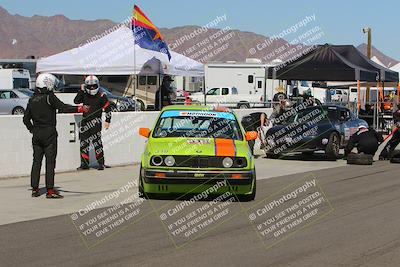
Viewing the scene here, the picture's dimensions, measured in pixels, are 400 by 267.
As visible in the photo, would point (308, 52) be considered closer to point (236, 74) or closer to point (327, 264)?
point (327, 264)

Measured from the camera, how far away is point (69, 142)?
44.5 ft

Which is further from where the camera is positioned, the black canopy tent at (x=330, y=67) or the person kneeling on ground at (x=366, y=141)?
the black canopy tent at (x=330, y=67)

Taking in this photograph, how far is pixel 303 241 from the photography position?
23.9ft

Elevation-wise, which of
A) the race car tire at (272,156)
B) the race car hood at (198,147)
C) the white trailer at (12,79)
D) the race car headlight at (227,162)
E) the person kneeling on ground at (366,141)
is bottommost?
the race car tire at (272,156)

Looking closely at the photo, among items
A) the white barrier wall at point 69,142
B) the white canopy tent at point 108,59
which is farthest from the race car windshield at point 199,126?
the white canopy tent at point 108,59

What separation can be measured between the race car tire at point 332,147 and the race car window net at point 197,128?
260 inches

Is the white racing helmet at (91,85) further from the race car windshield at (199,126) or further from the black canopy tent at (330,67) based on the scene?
the black canopy tent at (330,67)

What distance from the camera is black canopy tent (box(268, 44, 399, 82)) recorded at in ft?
69.1

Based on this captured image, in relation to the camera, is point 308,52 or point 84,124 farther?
point 308,52

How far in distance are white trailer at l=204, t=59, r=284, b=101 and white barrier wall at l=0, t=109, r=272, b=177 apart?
97.8ft

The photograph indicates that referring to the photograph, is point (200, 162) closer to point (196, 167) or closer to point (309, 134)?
point (196, 167)

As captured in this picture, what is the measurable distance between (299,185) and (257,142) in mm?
7112

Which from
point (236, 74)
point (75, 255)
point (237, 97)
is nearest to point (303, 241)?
point (75, 255)

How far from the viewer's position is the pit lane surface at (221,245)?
6.32m
